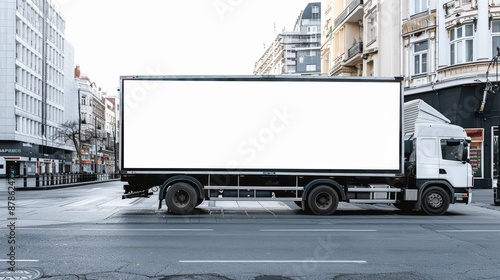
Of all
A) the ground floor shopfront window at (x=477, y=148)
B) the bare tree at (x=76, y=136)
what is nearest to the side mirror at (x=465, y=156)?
the ground floor shopfront window at (x=477, y=148)

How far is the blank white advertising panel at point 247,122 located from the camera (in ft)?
51.9

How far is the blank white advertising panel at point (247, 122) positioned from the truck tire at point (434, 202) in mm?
2188

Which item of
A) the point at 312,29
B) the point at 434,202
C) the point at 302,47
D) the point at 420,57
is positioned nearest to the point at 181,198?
the point at 434,202

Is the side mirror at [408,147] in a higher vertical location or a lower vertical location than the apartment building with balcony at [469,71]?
lower

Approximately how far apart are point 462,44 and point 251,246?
75.7 feet

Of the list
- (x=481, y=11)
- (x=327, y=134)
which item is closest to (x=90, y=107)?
(x=481, y=11)

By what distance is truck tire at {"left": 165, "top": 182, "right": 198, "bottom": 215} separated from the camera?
15547mm

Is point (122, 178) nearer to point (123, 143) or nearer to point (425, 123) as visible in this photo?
point (123, 143)

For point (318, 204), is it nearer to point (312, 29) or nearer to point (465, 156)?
point (465, 156)

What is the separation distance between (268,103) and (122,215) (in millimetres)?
5282

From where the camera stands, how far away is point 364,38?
38156mm

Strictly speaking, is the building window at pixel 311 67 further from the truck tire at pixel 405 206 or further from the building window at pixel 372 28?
the truck tire at pixel 405 206

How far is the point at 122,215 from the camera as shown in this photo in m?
15.5

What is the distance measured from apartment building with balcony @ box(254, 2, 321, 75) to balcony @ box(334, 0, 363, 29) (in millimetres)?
73403
